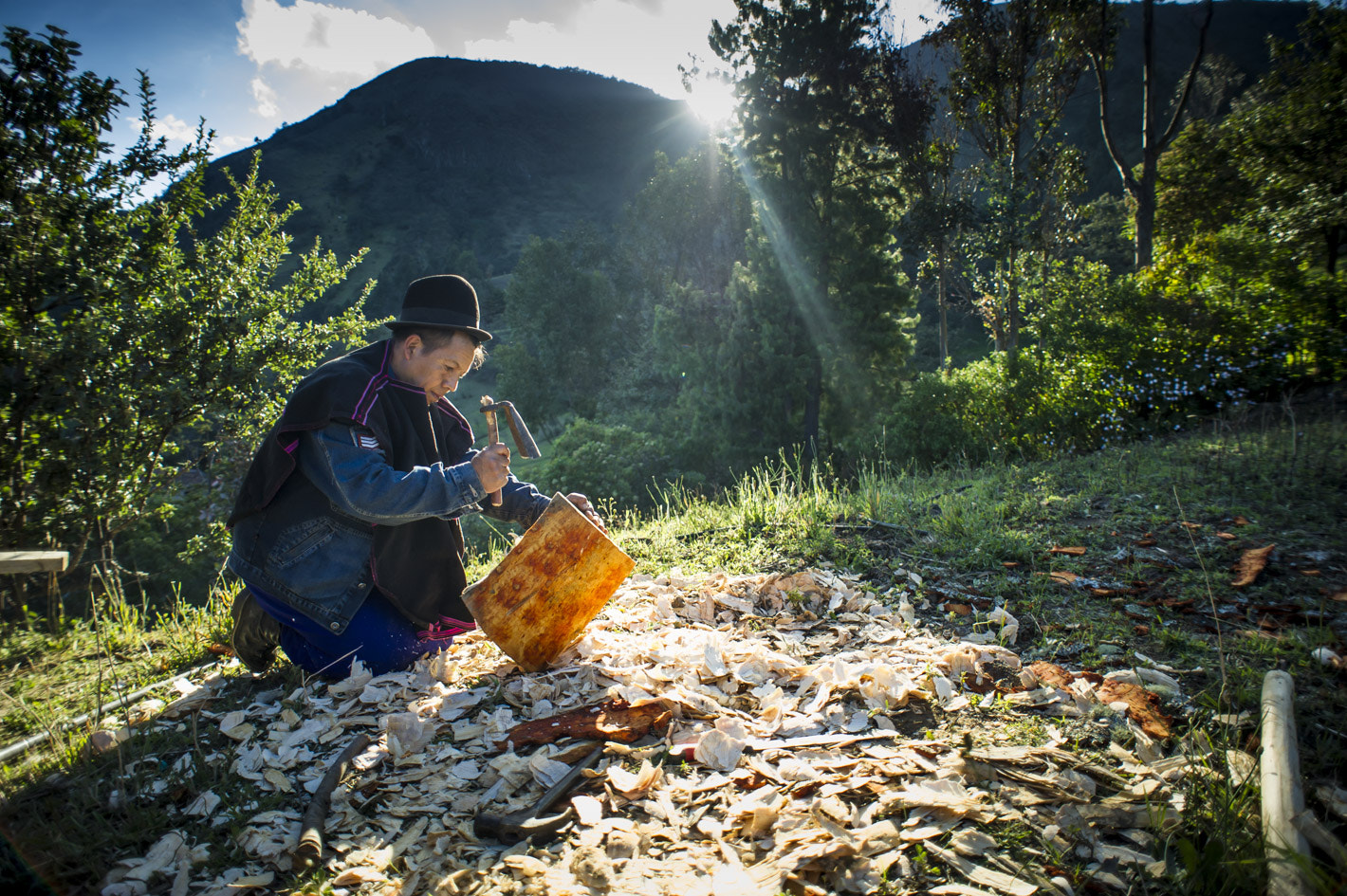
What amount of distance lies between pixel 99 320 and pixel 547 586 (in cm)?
574

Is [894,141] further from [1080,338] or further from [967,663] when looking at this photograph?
[967,663]

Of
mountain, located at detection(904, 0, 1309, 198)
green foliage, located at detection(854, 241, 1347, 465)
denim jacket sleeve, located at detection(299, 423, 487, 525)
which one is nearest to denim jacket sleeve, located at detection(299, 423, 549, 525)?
denim jacket sleeve, located at detection(299, 423, 487, 525)

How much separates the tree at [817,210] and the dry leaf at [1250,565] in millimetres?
11396

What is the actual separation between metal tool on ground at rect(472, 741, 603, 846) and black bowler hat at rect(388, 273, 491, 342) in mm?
1873

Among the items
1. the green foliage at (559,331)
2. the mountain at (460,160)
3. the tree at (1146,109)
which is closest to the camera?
the tree at (1146,109)

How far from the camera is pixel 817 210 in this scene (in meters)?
15.1

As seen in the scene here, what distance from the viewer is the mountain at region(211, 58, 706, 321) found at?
65625 millimetres

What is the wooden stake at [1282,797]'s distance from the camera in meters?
1.27

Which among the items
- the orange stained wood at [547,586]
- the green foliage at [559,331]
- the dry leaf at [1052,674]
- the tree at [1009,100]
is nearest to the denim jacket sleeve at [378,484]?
the orange stained wood at [547,586]

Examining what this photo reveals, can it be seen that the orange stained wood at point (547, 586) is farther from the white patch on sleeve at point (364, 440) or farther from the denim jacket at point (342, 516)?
the white patch on sleeve at point (364, 440)

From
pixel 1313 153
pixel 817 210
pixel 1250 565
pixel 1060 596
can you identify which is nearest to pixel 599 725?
pixel 1060 596

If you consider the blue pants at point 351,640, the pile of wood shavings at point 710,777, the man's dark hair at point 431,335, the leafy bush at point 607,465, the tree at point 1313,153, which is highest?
the tree at point 1313,153

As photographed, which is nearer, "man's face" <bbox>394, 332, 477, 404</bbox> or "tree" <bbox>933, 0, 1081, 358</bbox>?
"man's face" <bbox>394, 332, 477, 404</bbox>

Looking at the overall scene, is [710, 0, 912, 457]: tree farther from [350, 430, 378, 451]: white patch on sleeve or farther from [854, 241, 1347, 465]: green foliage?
[350, 430, 378, 451]: white patch on sleeve
